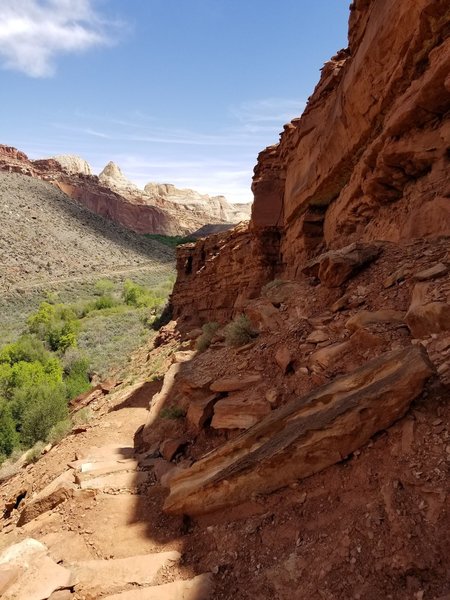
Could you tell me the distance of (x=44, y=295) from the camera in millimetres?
41594

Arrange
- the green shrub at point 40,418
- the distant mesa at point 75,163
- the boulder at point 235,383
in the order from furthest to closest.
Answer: the distant mesa at point 75,163 → the green shrub at point 40,418 → the boulder at point 235,383

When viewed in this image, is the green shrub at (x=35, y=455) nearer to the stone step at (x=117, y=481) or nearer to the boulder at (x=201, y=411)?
the stone step at (x=117, y=481)

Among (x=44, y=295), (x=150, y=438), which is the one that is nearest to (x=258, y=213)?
(x=150, y=438)

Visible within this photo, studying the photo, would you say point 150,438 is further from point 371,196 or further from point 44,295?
point 44,295

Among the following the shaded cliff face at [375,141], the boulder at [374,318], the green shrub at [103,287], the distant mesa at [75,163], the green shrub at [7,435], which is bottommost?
the green shrub at [7,435]

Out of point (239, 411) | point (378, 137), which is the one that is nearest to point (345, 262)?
point (239, 411)

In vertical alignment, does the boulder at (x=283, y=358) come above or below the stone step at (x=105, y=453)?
above

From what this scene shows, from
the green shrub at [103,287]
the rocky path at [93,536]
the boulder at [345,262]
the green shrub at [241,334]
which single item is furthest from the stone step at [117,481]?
the green shrub at [103,287]

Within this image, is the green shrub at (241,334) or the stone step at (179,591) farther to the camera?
the green shrub at (241,334)

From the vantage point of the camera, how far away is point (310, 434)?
12.9 ft

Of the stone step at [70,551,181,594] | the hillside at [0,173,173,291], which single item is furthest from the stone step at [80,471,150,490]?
the hillside at [0,173,173,291]

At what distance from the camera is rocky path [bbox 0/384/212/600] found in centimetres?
390

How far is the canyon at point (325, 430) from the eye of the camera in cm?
324

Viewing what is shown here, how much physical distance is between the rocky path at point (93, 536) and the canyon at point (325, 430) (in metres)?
0.02
